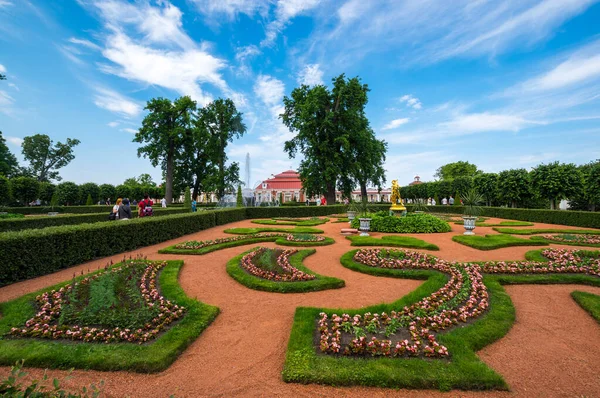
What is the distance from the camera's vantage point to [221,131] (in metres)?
33.1

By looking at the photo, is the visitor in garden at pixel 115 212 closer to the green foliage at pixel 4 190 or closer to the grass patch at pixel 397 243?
the grass patch at pixel 397 243

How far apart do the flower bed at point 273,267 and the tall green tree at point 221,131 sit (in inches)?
1018

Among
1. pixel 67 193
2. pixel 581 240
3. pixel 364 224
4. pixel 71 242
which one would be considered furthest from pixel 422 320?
pixel 67 193

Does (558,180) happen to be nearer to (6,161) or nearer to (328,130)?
(328,130)

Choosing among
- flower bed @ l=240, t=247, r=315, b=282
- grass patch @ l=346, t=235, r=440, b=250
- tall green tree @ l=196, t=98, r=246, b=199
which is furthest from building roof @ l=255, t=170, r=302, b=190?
flower bed @ l=240, t=247, r=315, b=282

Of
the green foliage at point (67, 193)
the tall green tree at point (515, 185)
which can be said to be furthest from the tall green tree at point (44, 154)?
the tall green tree at point (515, 185)

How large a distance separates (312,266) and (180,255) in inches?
164

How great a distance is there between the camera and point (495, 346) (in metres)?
3.40

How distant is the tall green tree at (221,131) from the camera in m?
32.2

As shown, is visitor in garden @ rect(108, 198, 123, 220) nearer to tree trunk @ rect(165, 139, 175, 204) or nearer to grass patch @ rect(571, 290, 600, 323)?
grass patch @ rect(571, 290, 600, 323)

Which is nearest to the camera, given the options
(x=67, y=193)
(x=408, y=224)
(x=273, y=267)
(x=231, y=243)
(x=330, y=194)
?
(x=273, y=267)

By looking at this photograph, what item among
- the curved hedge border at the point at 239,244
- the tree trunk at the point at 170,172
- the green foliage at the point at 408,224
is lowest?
the curved hedge border at the point at 239,244

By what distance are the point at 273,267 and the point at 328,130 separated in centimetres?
2208

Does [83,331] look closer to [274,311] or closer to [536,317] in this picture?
[274,311]
